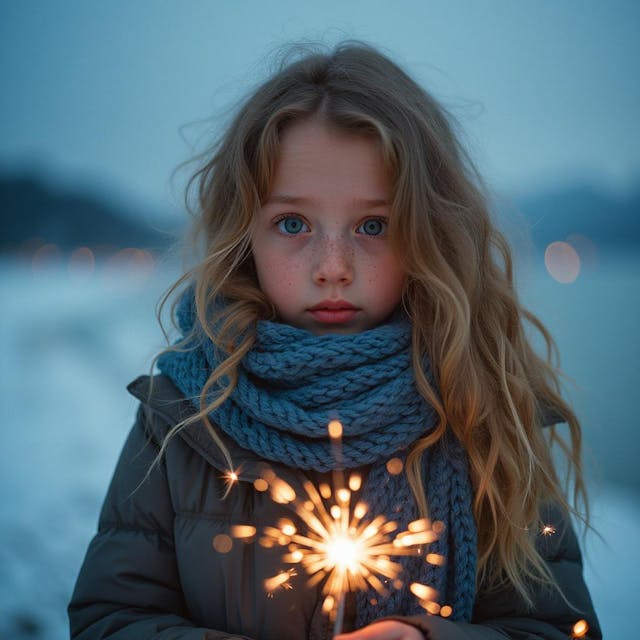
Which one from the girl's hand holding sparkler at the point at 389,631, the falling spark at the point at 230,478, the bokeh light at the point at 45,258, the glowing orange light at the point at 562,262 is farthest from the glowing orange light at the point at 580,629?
the bokeh light at the point at 45,258

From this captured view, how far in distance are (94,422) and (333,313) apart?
2087 mm

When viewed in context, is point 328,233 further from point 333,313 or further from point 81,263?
point 81,263

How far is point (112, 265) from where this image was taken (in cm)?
477

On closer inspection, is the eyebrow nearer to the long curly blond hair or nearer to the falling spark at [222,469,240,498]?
the long curly blond hair

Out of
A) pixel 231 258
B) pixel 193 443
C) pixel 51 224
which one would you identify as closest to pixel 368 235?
pixel 231 258

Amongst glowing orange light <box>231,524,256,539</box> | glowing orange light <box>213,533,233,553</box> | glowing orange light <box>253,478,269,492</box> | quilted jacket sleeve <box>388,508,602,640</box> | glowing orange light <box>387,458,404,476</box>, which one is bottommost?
quilted jacket sleeve <box>388,508,602,640</box>

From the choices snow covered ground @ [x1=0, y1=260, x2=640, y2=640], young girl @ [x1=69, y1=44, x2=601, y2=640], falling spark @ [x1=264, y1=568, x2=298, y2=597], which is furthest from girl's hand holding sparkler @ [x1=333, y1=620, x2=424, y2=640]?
snow covered ground @ [x1=0, y1=260, x2=640, y2=640]

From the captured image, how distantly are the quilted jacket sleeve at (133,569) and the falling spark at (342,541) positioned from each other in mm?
213

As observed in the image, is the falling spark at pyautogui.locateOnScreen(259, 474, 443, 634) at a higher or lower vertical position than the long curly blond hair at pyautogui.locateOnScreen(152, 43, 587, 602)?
lower

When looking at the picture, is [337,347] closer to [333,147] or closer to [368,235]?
[368,235]

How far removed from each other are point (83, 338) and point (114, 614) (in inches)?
115

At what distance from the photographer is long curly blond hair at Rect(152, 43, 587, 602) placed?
1.15m

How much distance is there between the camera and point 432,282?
118 cm

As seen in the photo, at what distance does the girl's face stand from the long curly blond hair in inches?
1.1
